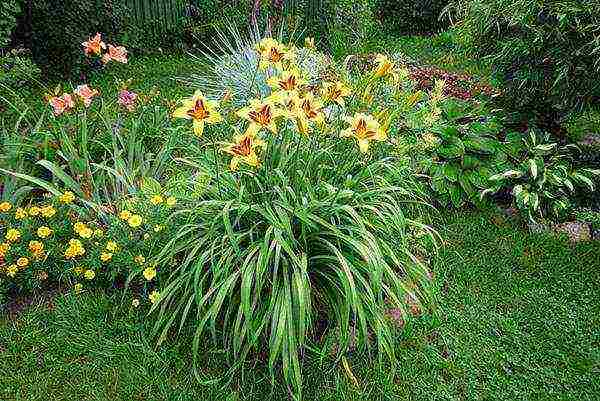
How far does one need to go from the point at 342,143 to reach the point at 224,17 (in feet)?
17.3

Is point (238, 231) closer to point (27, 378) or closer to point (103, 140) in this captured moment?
point (27, 378)

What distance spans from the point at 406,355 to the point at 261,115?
138 centimetres

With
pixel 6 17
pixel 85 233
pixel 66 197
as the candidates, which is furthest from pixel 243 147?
pixel 6 17

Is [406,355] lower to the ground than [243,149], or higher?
lower

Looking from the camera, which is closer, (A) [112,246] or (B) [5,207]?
(A) [112,246]

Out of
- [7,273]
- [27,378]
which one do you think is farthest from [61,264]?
[27,378]

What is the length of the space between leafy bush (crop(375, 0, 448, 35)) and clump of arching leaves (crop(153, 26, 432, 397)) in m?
5.91

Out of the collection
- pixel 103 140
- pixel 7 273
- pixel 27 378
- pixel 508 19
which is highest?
pixel 508 19

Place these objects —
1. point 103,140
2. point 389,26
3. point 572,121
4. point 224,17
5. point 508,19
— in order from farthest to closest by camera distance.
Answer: point 389,26
point 224,17
point 572,121
point 508,19
point 103,140

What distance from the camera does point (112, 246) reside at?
2.84 meters

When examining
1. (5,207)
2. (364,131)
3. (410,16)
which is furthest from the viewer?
(410,16)

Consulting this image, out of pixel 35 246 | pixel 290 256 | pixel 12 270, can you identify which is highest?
pixel 290 256

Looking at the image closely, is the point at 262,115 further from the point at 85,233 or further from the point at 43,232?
the point at 43,232

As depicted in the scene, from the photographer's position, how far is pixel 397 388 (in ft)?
9.15
